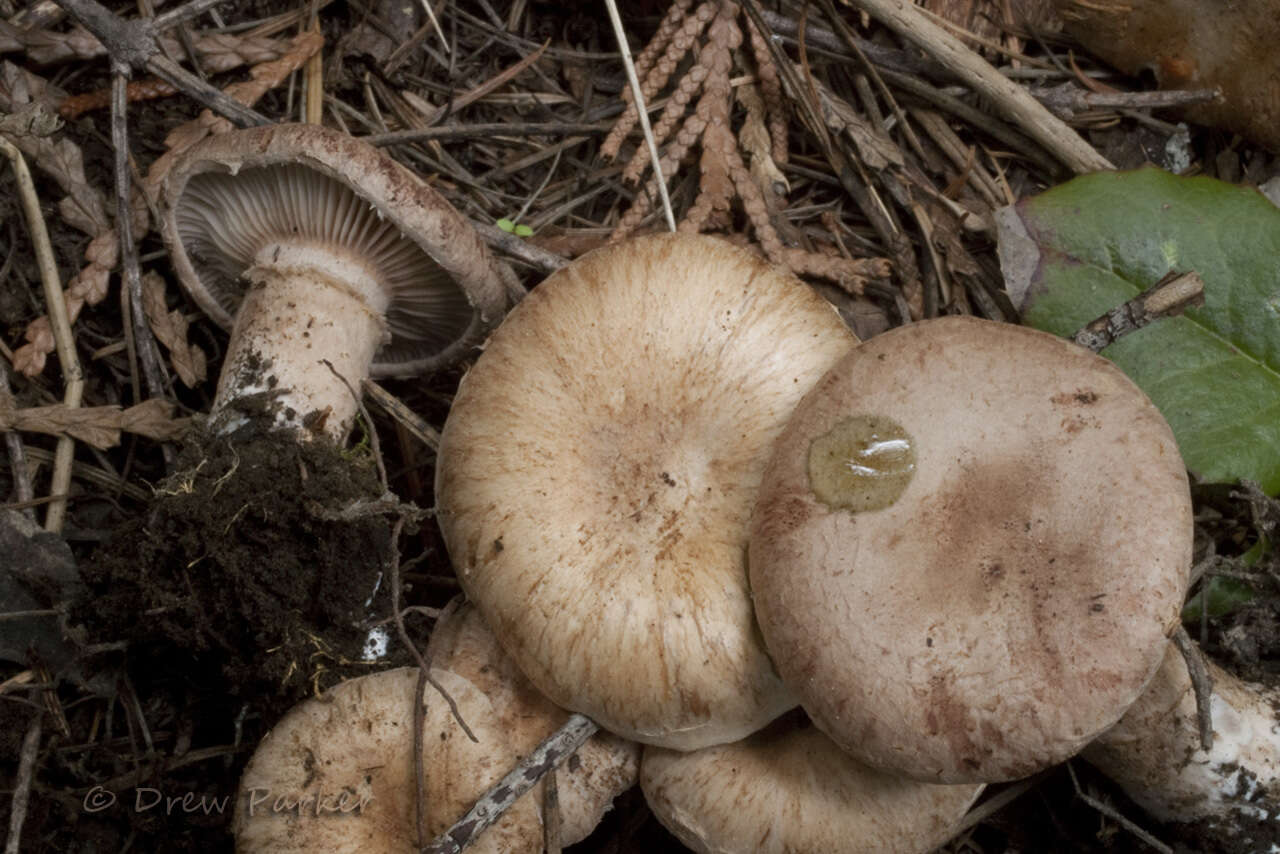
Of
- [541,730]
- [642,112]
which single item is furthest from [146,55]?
[541,730]

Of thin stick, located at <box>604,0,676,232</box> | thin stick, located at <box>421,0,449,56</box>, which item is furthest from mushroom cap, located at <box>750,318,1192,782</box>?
thin stick, located at <box>421,0,449,56</box>

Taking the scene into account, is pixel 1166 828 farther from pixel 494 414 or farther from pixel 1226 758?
pixel 494 414

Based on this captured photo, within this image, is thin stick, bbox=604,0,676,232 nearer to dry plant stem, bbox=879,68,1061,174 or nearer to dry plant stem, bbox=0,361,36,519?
dry plant stem, bbox=879,68,1061,174

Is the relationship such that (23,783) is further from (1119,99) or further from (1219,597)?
(1119,99)

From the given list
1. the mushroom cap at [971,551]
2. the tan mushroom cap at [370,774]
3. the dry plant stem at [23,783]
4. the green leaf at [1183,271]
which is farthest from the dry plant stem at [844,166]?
the dry plant stem at [23,783]

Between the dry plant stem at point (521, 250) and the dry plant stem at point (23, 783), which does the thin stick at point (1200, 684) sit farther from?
the dry plant stem at point (23, 783)

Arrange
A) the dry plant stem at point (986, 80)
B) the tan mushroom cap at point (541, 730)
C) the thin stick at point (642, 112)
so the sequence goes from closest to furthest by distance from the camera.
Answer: the tan mushroom cap at point (541, 730), the thin stick at point (642, 112), the dry plant stem at point (986, 80)
